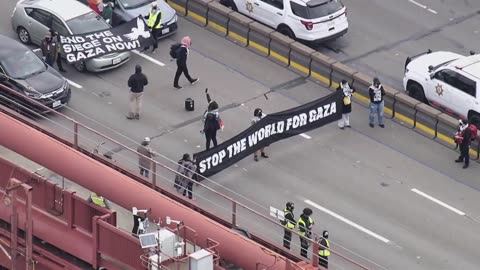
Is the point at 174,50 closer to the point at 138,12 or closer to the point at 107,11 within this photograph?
the point at 138,12

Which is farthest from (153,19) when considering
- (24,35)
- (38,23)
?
(24,35)

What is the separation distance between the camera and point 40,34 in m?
39.7

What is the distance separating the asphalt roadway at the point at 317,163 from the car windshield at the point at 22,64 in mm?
1453

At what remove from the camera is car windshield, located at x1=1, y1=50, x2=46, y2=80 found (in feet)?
119

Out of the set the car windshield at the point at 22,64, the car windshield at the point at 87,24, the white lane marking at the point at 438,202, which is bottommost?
the white lane marking at the point at 438,202

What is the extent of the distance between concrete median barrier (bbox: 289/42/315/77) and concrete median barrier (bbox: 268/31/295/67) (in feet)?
0.51

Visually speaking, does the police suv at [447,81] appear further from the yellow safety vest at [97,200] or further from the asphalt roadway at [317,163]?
the yellow safety vest at [97,200]

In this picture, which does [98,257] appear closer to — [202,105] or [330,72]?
[202,105]

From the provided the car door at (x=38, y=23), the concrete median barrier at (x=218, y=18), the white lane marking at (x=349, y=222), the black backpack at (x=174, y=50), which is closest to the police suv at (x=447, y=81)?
the concrete median barrier at (x=218, y=18)

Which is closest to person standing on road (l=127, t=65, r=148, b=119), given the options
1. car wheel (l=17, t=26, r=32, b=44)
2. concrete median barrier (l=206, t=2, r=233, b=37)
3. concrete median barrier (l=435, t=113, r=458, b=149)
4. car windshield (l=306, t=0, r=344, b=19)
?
car wheel (l=17, t=26, r=32, b=44)

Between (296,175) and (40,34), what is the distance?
31.7ft

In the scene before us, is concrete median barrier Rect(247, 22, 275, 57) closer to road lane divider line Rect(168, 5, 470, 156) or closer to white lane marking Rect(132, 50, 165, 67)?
road lane divider line Rect(168, 5, 470, 156)

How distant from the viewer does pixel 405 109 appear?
124 feet

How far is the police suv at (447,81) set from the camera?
→ 123ft
